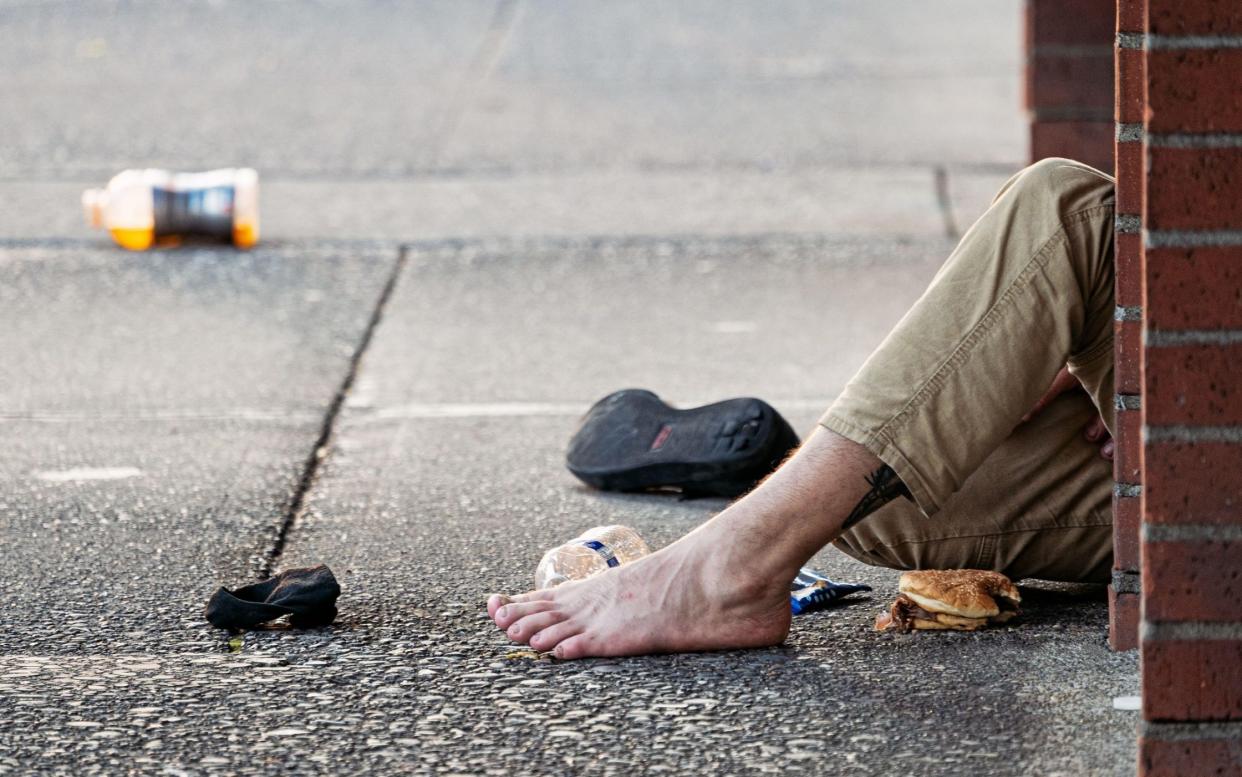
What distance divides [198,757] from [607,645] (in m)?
0.57

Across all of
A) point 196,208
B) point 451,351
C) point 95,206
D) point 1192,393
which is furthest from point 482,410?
point 1192,393

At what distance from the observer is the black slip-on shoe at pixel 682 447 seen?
3.16 metres

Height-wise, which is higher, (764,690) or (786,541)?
(786,541)

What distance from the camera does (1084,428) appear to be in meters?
2.53

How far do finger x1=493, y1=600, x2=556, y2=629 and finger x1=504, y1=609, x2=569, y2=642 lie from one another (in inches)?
0.7

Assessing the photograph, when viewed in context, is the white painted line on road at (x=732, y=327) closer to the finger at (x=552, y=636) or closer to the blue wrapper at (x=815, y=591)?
the blue wrapper at (x=815, y=591)

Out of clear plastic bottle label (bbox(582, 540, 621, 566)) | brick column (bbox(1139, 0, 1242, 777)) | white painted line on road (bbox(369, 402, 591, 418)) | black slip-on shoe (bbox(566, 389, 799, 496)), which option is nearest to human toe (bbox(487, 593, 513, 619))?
clear plastic bottle label (bbox(582, 540, 621, 566))

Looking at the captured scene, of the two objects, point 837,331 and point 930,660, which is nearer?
point 930,660

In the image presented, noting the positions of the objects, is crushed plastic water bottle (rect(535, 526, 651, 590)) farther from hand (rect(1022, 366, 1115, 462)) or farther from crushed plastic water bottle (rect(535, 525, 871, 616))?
hand (rect(1022, 366, 1115, 462))

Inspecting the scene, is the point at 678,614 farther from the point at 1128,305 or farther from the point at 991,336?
the point at 1128,305

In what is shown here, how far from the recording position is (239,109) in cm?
742

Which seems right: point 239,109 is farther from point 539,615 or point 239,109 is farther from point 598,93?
point 539,615

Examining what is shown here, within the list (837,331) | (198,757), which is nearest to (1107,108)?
(837,331)

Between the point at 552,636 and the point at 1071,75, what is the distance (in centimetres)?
395
